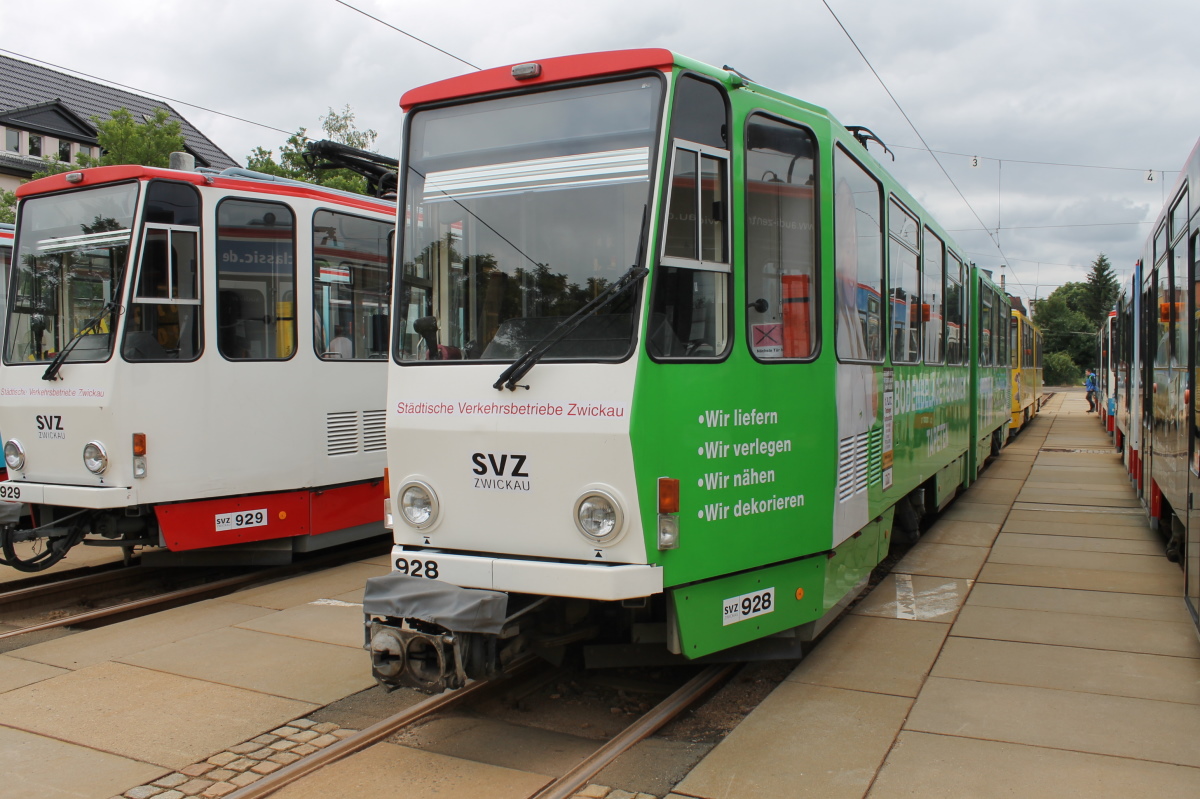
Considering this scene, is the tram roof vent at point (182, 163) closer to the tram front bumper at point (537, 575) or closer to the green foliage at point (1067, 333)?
the tram front bumper at point (537, 575)

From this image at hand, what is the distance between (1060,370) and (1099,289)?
2714 cm

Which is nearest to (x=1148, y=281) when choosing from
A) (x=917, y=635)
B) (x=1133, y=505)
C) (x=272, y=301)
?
(x=1133, y=505)

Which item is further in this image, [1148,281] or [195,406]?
[1148,281]

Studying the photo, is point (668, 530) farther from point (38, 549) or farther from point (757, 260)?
point (38, 549)

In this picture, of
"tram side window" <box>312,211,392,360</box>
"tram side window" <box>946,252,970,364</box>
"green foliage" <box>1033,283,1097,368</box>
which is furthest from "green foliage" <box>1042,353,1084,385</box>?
"tram side window" <box>312,211,392,360</box>

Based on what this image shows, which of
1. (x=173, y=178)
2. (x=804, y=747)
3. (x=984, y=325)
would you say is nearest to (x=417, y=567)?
(x=804, y=747)

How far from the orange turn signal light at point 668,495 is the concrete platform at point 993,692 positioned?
1.12 meters

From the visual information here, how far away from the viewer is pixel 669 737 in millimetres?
4672

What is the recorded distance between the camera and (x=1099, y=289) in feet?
325

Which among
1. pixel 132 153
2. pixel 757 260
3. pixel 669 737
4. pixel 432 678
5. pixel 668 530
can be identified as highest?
pixel 132 153

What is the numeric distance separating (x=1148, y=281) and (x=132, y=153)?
1559cm

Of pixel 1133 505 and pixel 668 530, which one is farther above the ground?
pixel 668 530

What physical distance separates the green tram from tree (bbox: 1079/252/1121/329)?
340 feet

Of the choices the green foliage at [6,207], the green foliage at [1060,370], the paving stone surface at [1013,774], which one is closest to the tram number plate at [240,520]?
the paving stone surface at [1013,774]
